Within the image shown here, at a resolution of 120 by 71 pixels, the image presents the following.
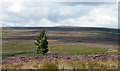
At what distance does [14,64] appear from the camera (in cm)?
654

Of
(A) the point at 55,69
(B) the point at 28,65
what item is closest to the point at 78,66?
(A) the point at 55,69

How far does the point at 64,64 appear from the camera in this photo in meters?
6.41

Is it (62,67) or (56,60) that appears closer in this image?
(62,67)

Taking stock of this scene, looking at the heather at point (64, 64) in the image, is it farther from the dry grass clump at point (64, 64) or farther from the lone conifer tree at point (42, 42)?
the lone conifer tree at point (42, 42)

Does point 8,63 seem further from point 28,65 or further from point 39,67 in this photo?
point 39,67

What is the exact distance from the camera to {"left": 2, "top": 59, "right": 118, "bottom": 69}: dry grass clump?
20.7ft

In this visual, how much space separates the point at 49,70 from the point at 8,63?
1.60 m

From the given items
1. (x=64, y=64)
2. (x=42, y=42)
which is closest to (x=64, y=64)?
(x=64, y=64)

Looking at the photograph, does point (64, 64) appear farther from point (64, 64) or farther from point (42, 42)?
point (42, 42)

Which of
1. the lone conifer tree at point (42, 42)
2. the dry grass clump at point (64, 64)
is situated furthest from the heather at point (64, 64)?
the lone conifer tree at point (42, 42)

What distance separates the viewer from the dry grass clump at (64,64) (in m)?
6.32

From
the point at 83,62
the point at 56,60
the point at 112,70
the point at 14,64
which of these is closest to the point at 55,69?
the point at 56,60

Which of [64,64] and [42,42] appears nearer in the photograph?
[64,64]

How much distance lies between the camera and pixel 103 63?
6.61 m
